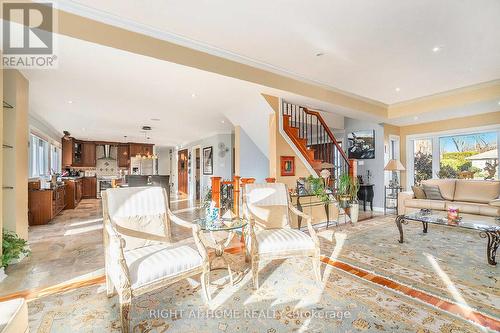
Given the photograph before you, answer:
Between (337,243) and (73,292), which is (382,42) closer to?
(337,243)

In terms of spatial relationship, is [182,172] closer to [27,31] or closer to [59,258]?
[59,258]

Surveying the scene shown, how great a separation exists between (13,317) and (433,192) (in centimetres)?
668

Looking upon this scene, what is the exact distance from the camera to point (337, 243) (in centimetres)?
366

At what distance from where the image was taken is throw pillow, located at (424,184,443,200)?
17.1 feet

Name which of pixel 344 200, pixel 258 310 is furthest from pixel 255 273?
pixel 344 200

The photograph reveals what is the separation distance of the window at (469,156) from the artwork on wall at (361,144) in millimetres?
1822

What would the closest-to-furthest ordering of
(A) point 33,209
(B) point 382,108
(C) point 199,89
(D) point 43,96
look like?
1. (C) point 199,89
2. (D) point 43,96
3. (A) point 33,209
4. (B) point 382,108

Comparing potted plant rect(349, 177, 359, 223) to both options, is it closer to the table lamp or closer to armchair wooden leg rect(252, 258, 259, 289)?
the table lamp

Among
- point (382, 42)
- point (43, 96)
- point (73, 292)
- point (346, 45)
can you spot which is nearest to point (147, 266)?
point (73, 292)

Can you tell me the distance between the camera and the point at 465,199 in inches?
197

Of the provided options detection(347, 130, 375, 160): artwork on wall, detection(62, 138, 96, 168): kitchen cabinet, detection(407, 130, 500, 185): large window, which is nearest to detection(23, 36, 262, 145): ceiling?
detection(62, 138, 96, 168): kitchen cabinet

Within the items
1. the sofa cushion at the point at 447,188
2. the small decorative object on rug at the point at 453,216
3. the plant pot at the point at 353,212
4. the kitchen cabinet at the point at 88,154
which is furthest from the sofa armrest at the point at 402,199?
the kitchen cabinet at the point at 88,154

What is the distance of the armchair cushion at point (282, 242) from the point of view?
7.60 feet

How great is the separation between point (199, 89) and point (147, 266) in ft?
9.99
